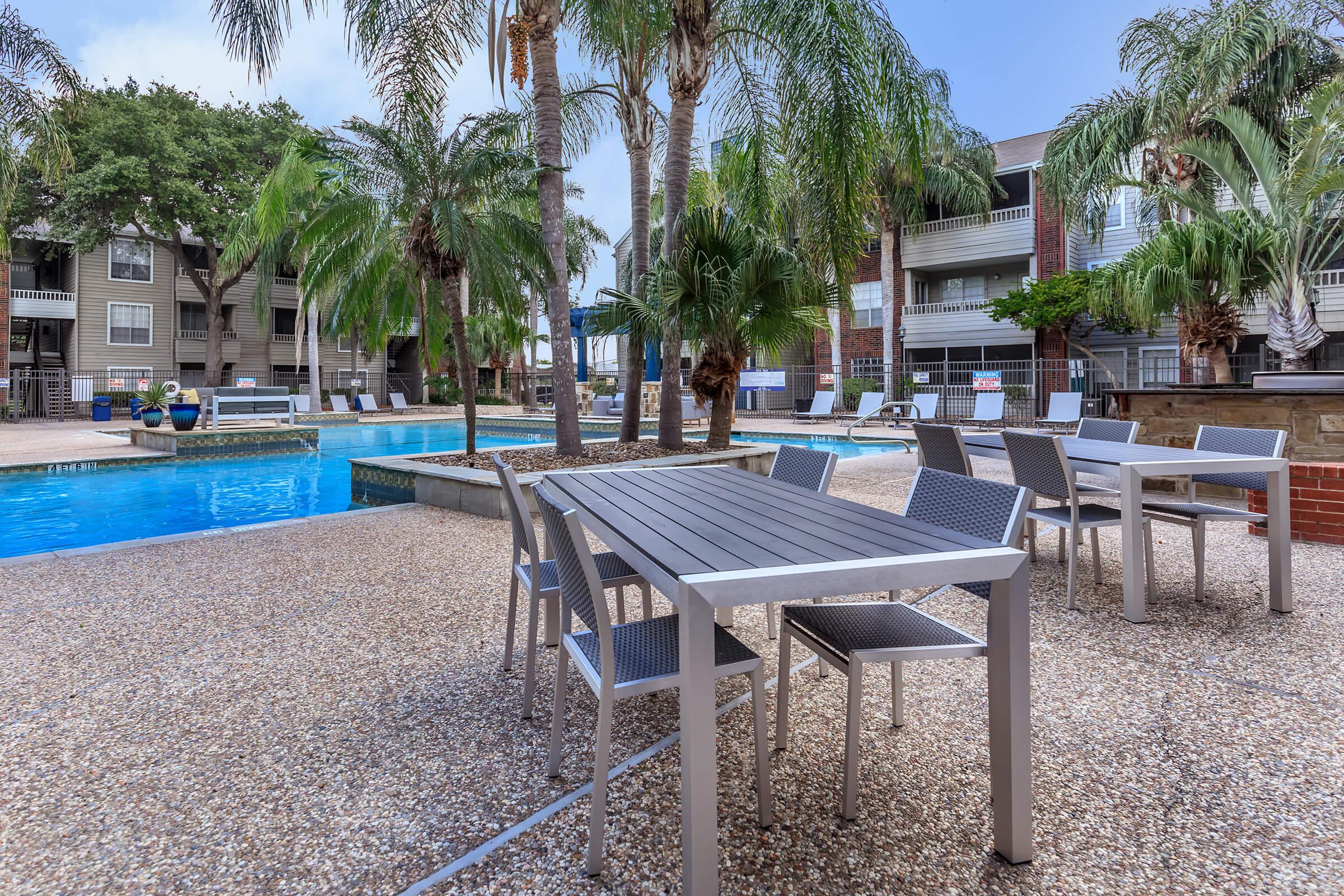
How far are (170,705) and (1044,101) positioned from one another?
226 ft

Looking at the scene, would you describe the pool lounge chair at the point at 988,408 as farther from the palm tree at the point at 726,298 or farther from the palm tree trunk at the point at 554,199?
the palm tree trunk at the point at 554,199

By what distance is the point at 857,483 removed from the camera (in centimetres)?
832

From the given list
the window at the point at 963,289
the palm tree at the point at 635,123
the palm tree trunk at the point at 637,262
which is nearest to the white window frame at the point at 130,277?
the palm tree at the point at 635,123

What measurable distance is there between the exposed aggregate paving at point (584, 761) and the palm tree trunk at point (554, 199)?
4.46 m

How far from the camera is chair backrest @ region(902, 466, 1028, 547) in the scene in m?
2.15

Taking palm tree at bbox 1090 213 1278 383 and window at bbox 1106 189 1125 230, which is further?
window at bbox 1106 189 1125 230

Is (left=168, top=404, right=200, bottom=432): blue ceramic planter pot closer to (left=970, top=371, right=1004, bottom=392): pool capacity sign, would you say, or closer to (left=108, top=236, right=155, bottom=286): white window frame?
(left=970, top=371, right=1004, bottom=392): pool capacity sign

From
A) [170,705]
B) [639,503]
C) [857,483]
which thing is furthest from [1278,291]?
[170,705]

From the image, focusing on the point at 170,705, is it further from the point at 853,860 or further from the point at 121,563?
the point at 121,563

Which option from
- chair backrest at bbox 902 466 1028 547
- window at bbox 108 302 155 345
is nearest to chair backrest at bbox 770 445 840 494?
chair backrest at bbox 902 466 1028 547

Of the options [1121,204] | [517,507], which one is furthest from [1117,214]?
[517,507]

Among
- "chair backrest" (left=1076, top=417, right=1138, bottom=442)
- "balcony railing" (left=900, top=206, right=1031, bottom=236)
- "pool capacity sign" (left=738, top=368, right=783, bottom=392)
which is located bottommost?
"chair backrest" (left=1076, top=417, right=1138, bottom=442)

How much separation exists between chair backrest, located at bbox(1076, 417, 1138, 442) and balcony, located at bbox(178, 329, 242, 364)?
33.1 m

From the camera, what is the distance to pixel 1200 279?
1115cm
